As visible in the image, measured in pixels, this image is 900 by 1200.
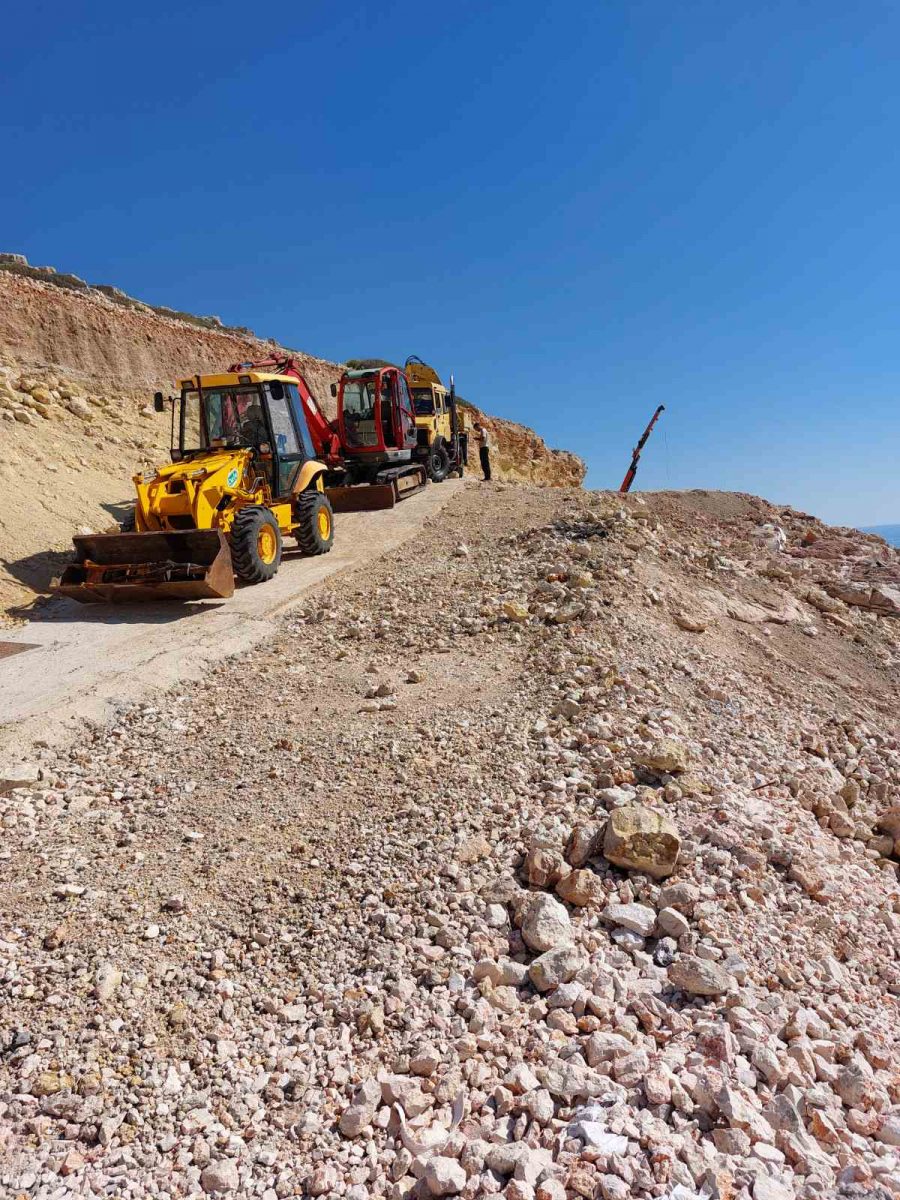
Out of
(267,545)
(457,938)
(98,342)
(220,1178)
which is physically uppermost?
(98,342)

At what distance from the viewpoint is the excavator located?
827cm

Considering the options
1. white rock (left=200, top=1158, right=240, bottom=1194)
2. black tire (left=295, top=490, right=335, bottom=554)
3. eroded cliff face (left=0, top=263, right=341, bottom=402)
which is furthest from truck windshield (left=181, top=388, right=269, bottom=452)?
eroded cliff face (left=0, top=263, right=341, bottom=402)

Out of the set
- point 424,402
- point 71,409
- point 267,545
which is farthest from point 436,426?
point 267,545

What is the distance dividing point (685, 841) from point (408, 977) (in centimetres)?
170

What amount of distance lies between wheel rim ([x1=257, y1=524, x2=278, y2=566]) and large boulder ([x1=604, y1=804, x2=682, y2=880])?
6.39 metres

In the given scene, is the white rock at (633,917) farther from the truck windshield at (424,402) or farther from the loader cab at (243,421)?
the truck windshield at (424,402)

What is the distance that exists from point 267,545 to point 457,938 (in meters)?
6.78

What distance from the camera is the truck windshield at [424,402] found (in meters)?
18.6

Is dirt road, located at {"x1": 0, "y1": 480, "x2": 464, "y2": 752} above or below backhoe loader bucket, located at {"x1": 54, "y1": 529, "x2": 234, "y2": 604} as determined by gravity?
below

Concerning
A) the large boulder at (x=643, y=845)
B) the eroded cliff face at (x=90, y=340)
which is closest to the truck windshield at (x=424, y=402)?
the eroded cliff face at (x=90, y=340)

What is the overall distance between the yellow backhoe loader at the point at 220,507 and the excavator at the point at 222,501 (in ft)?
→ 0.04

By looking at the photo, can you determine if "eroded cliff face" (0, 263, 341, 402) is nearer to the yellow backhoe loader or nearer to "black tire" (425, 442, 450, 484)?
"black tire" (425, 442, 450, 484)

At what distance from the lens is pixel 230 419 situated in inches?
406

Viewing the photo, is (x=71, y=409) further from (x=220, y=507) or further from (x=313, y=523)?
(x=220, y=507)
